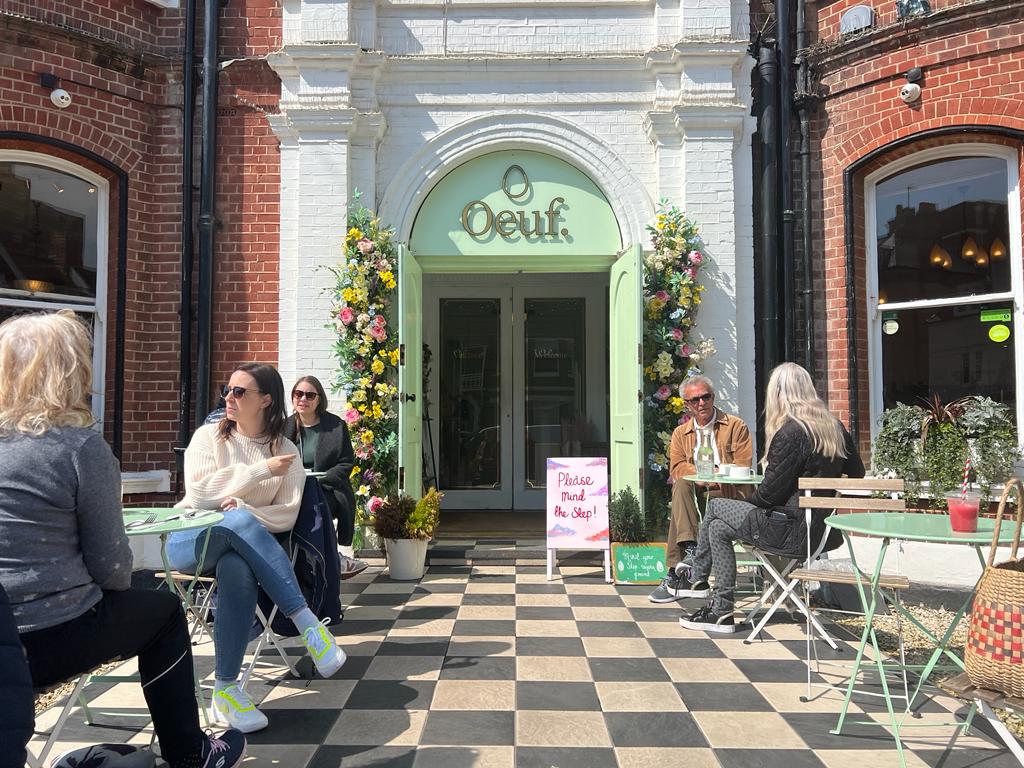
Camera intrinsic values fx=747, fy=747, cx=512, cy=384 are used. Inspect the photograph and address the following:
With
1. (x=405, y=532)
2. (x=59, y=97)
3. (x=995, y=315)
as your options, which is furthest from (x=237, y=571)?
(x=995, y=315)

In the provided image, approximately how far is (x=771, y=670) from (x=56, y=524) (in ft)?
9.88

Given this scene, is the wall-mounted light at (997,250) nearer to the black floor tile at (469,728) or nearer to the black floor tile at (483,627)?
the black floor tile at (483,627)

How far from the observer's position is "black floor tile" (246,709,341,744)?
2719 millimetres

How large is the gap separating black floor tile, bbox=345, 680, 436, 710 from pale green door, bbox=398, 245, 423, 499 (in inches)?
99.5

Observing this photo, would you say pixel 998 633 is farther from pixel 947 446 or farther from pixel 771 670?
pixel 947 446

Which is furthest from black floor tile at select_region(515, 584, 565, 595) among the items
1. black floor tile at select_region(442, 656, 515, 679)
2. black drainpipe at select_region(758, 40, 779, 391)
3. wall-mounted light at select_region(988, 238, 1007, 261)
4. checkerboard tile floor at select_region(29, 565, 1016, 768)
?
wall-mounted light at select_region(988, 238, 1007, 261)

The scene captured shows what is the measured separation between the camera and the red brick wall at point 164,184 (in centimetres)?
607

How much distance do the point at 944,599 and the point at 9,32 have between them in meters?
7.75

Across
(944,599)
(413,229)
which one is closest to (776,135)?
(413,229)

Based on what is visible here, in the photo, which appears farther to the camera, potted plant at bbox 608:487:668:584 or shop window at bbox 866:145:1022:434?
shop window at bbox 866:145:1022:434

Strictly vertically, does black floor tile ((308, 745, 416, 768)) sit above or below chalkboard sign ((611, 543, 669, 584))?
below

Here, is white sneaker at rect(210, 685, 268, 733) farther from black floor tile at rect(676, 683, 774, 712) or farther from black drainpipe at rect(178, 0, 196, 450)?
black drainpipe at rect(178, 0, 196, 450)

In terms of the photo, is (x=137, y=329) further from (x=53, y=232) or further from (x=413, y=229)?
(x=413, y=229)

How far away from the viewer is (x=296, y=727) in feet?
9.29
